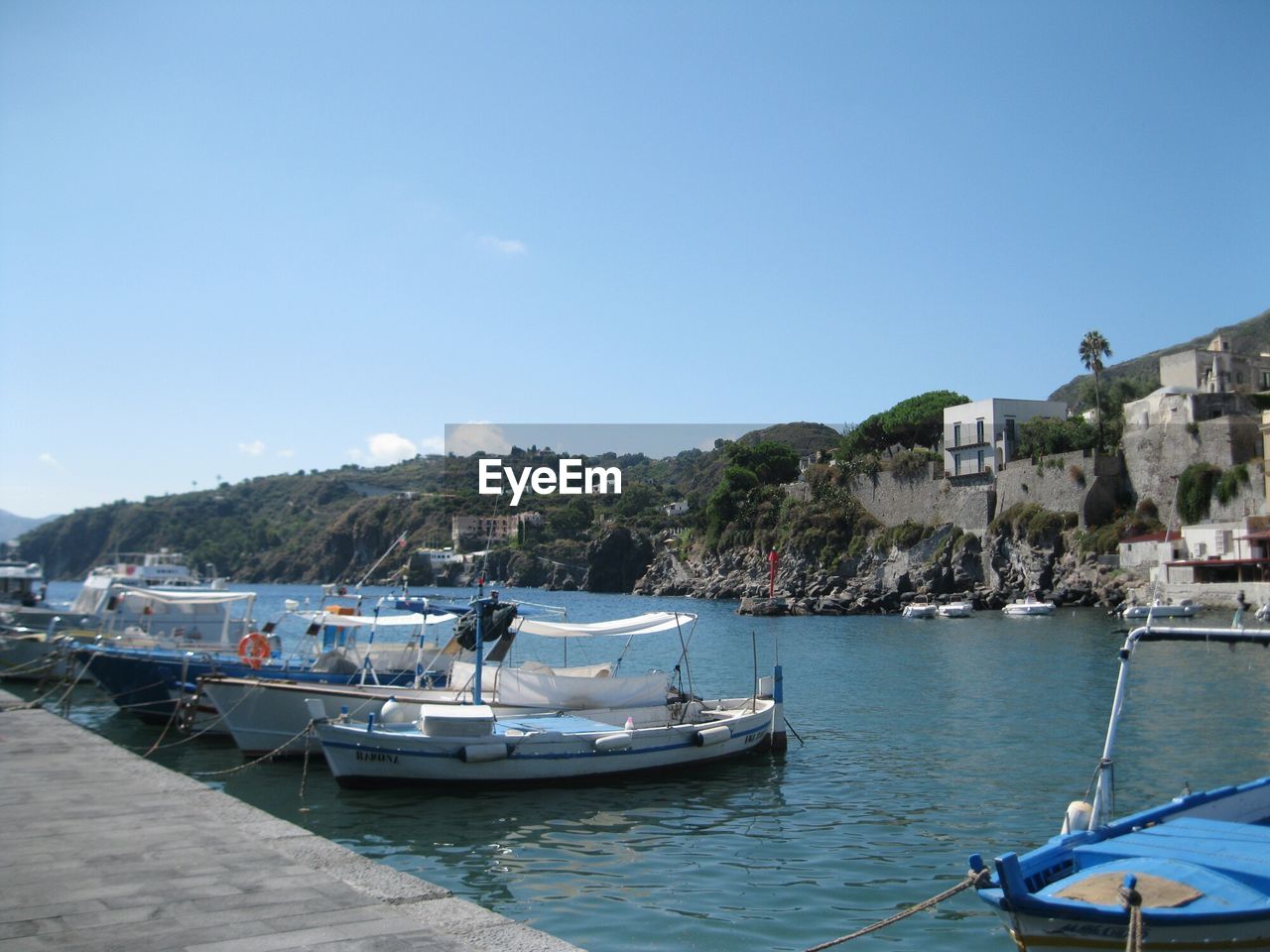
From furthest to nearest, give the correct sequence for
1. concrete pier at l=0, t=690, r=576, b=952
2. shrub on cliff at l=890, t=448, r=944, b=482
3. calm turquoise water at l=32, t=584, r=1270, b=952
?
shrub on cliff at l=890, t=448, r=944, b=482 → calm turquoise water at l=32, t=584, r=1270, b=952 → concrete pier at l=0, t=690, r=576, b=952

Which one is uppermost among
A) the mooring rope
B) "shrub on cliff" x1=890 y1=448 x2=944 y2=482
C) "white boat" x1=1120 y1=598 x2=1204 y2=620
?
"shrub on cliff" x1=890 y1=448 x2=944 y2=482

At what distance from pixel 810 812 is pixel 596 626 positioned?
5.79 metres

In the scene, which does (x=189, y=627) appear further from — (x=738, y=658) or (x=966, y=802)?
(x=966, y=802)

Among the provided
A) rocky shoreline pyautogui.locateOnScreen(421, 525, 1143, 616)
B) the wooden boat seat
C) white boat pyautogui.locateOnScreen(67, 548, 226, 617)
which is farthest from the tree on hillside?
the wooden boat seat

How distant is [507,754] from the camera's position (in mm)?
15656

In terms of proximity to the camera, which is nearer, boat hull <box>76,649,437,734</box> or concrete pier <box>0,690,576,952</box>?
concrete pier <box>0,690,576,952</box>

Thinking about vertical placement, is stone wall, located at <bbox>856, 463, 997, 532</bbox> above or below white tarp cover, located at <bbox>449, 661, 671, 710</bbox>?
above

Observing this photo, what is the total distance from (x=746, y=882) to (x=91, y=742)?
32.1 feet

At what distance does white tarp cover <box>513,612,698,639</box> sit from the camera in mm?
18953

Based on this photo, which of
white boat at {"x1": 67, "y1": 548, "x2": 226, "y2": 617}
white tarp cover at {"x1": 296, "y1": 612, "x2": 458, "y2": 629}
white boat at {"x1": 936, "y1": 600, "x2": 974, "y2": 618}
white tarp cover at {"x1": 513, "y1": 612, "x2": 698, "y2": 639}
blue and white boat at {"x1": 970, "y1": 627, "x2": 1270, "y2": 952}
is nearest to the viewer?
blue and white boat at {"x1": 970, "y1": 627, "x2": 1270, "y2": 952}

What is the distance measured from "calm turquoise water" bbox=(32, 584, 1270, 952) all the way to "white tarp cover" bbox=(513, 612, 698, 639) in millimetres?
3217

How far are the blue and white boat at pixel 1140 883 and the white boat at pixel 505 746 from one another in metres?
8.76

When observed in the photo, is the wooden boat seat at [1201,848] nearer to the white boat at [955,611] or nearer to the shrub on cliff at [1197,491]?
the white boat at [955,611]

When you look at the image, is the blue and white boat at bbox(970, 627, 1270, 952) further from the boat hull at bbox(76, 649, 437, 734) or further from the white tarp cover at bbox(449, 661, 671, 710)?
the boat hull at bbox(76, 649, 437, 734)
